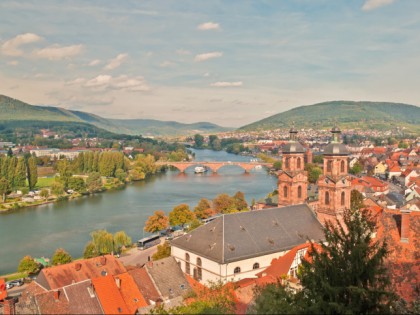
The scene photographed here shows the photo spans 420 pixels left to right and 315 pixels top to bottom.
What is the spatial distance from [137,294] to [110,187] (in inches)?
2093

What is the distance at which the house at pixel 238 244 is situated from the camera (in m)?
22.3

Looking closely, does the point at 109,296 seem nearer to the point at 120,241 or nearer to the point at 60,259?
the point at 60,259

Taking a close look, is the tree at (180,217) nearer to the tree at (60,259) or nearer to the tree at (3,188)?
the tree at (60,259)

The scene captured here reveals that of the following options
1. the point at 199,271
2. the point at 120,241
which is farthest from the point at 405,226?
the point at 120,241

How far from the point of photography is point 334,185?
28.4 metres

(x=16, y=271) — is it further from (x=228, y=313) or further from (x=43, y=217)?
(x=228, y=313)

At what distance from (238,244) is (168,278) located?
4.03 m

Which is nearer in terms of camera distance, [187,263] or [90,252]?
[187,263]

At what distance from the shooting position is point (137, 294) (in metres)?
20.3

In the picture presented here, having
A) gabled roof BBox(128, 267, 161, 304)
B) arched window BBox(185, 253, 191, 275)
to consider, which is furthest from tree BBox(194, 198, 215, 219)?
gabled roof BBox(128, 267, 161, 304)

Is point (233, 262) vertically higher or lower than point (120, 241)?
higher

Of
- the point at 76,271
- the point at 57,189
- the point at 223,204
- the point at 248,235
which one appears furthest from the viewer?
the point at 57,189

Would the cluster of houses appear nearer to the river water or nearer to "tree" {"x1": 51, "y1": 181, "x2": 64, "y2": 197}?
the river water

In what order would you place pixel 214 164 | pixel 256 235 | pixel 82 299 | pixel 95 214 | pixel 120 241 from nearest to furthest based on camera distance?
pixel 82 299 → pixel 256 235 → pixel 120 241 → pixel 95 214 → pixel 214 164
